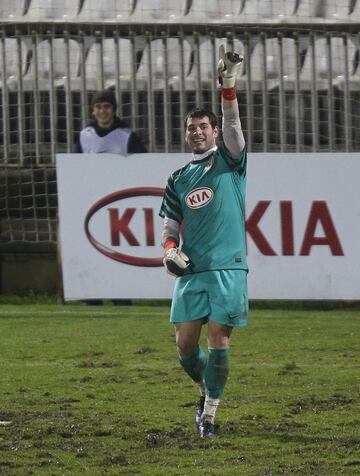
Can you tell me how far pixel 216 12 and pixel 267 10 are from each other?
459 millimetres

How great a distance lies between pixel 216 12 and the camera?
1327 centimetres

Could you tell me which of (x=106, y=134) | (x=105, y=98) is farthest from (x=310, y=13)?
(x=106, y=134)

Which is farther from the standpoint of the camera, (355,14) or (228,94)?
(355,14)

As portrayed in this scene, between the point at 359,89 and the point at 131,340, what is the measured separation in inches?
133

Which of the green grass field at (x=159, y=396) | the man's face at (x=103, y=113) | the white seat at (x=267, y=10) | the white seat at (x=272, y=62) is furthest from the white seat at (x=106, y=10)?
the green grass field at (x=159, y=396)

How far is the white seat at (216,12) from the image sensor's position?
1326cm

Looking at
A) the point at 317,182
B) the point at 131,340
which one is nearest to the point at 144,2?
the point at 317,182

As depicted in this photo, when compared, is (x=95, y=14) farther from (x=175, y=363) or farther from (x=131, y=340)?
(x=175, y=363)

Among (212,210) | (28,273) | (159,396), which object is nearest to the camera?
(212,210)

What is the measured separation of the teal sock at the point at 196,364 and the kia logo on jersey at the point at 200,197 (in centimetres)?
74

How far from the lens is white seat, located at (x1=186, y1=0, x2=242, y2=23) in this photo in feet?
43.5

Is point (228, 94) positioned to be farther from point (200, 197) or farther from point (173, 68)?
point (173, 68)

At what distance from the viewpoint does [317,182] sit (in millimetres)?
12375

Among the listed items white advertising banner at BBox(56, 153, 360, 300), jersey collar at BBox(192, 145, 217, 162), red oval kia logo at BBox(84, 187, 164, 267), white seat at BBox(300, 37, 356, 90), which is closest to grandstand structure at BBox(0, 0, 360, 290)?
white seat at BBox(300, 37, 356, 90)
